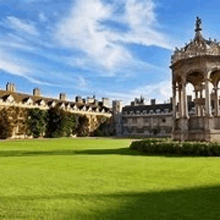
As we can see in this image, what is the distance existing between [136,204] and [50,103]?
2294 inches

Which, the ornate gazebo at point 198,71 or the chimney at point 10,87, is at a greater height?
the chimney at point 10,87

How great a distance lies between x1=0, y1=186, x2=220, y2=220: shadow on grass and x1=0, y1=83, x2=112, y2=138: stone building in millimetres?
48760

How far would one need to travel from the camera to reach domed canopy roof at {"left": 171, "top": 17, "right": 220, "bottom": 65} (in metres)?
17.0

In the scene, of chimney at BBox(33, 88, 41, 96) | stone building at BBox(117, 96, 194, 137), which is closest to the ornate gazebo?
chimney at BBox(33, 88, 41, 96)

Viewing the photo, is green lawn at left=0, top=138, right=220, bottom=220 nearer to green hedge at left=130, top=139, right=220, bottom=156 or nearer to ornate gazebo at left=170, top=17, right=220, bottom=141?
green hedge at left=130, top=139, right=220, bottom=156

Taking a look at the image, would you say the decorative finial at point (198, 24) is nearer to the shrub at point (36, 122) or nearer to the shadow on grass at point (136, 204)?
the shadow on grass at point (136, 204)

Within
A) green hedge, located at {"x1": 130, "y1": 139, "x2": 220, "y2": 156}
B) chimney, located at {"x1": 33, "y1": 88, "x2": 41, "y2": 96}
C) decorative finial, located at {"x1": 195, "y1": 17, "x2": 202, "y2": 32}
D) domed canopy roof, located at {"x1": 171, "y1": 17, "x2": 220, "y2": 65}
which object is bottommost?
green hedge, located at {"x1": 130, "y1": 139, "x2": 220, "y2": 156}

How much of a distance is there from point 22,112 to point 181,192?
51.1 metres

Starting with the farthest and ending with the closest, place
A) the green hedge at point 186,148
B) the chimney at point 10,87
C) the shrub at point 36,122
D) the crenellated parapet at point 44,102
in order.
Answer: the chimney at point 10,87 → the shrub at point 36,122 → the crenellated parapet at point 44,102 → the green hedge at point 186,148

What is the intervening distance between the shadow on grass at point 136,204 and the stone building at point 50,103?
48760mm

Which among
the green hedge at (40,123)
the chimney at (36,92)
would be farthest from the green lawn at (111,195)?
the chimney at (36,92)

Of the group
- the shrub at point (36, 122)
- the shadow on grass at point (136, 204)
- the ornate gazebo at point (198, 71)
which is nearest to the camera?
the shadow on grass at point (136, 204)

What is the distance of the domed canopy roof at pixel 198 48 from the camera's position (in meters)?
17.0

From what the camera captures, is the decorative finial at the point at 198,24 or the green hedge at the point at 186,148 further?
the decorative finial at the point at 198,24
